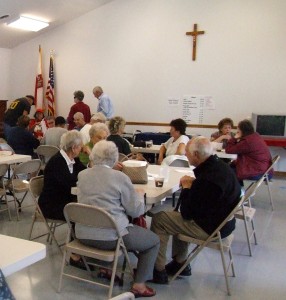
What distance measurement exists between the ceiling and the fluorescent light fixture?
106 millimetres

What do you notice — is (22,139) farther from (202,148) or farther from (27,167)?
(202,148)

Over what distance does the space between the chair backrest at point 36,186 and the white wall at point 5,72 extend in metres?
7.31

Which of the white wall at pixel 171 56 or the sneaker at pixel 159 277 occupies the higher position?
the white wall at pixel 171 56

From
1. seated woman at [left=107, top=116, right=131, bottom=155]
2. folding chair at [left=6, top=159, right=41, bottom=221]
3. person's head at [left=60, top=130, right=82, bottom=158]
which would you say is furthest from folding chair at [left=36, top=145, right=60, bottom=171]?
person's head at [left=60, top=130, right=82, bottom=158]

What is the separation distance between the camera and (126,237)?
2645mm

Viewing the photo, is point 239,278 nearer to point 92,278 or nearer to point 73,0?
point 92,278

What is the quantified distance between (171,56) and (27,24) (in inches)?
124

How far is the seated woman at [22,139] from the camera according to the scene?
591 centimetres

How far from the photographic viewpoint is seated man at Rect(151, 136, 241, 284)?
8.87 ft

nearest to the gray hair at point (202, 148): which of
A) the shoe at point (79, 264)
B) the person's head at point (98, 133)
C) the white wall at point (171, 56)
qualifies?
the shoe at point (79, 264)

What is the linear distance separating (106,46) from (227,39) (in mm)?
2693

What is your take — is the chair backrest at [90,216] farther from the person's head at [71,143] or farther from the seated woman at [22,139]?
the seated woman at [22,139]

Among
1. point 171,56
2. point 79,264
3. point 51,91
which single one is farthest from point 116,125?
point 51,91

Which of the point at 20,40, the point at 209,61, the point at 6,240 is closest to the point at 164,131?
the point at 209,61
